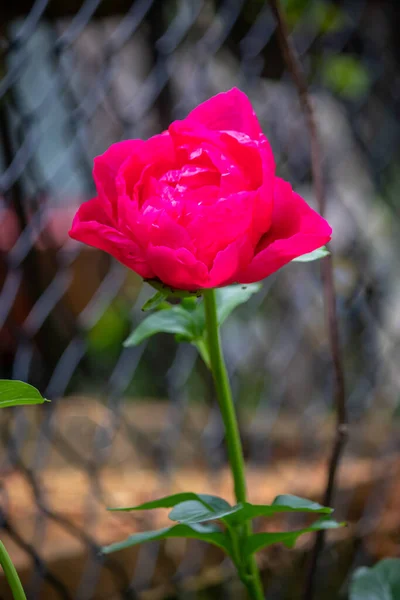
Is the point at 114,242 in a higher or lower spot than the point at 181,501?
higher

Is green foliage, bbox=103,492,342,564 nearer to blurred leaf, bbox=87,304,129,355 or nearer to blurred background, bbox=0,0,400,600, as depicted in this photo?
blurred background, bbox=0,0,400,600

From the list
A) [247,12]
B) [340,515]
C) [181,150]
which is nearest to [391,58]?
[247,12]

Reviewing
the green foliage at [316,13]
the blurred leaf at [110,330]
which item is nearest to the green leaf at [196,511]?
the blurred leaf at [110,330]

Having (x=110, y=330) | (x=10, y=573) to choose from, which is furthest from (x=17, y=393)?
(x=110, y=330)

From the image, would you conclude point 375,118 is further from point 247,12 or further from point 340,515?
point 340,515

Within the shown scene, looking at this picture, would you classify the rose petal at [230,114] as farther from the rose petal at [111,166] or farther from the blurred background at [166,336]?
the blurred background at [166,336]

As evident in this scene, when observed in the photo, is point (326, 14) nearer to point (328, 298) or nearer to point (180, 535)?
point (328, 298)

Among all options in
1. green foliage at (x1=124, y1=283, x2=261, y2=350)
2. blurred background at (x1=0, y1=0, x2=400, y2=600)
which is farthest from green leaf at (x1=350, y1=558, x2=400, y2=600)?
blurred background at (x1=0, y1=0, x2=400, y2=600)
